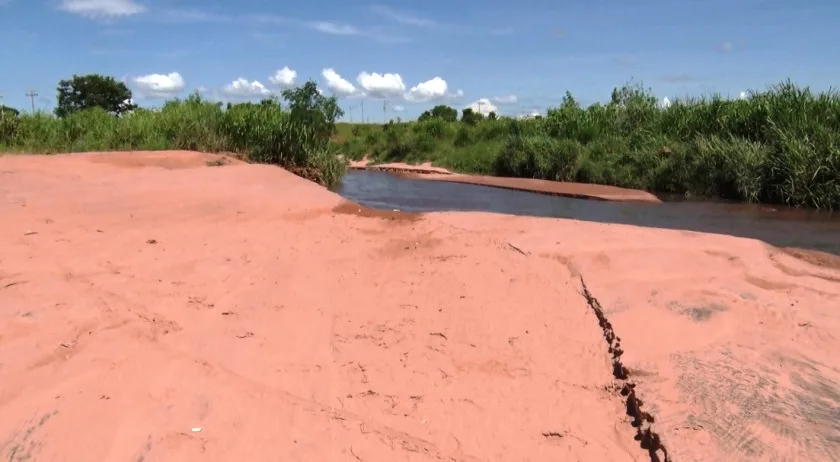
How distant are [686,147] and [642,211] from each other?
4.74m

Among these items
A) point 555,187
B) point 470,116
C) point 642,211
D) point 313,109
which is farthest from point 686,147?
point 470,116

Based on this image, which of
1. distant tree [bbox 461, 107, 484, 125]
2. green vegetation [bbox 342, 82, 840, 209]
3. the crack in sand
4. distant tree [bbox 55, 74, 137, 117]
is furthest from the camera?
distant tree [bbox 461, 107, 484, 125]

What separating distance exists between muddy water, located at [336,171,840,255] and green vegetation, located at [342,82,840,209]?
111 cm

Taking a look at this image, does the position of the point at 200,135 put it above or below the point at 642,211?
above

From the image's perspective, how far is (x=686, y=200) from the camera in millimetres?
15688

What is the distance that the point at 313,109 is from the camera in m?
14.6

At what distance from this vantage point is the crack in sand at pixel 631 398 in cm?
311

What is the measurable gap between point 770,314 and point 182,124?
13.3m

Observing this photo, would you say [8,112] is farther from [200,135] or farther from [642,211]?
[642,211]

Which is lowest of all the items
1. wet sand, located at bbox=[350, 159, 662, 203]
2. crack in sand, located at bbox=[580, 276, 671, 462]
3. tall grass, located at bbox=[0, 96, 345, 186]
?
crack in sand, located at bbox=[580, 276, 671, 462]

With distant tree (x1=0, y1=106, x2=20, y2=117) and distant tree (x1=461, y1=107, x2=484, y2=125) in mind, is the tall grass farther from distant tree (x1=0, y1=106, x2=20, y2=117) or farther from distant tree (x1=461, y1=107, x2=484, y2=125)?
distant tree (x1=461, y1=107, x2=484, y2=125)

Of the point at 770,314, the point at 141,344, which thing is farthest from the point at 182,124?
the point at 770,314

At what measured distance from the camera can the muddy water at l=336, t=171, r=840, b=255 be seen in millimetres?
10484

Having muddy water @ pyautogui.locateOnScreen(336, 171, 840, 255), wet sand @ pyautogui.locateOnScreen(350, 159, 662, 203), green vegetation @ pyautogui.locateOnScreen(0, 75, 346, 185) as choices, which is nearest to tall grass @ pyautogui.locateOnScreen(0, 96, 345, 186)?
green vegetation @ pyautogui.locateOnScreen(0, 75, 346, 185)
